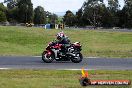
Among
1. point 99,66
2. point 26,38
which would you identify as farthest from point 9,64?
point 26,38

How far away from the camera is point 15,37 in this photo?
137 feet

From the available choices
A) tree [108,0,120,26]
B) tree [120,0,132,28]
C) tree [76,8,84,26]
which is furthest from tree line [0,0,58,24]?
tree [120,0,132,28]

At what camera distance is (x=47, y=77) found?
1543 centimetres

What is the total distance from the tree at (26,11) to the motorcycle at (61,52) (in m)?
95.7

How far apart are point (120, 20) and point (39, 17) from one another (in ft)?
89.1

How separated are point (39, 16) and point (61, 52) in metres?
104

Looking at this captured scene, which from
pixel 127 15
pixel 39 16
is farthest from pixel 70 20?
pixel 127 15

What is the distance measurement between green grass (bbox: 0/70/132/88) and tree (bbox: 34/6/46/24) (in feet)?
354

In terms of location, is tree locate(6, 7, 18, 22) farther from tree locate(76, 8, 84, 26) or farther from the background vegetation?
tree locate(76, 8, 84, 26)

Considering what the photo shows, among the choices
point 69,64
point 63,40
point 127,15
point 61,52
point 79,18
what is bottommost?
point 79,18

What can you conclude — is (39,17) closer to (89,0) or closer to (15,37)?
(89,0)

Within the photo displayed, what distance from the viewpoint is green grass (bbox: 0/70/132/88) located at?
1330cm

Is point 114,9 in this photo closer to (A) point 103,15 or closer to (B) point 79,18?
A: (A) point 103,15

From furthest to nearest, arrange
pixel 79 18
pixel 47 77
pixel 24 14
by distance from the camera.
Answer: pixel 79 18 < pixel 24 14 < pixel 47 77
